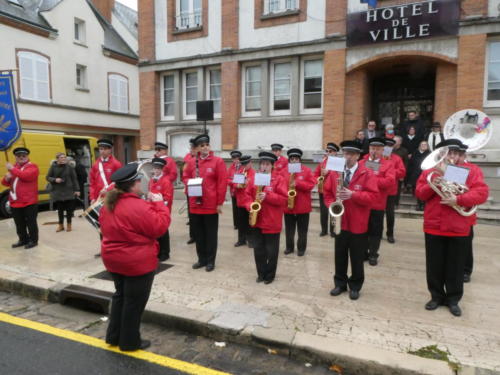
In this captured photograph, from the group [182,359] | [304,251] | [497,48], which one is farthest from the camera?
[497,48]

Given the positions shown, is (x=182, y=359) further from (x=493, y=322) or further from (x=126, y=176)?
(x=493, y=322)

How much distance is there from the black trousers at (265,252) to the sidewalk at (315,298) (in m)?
0.18

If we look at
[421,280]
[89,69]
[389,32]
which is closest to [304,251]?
[421,280]

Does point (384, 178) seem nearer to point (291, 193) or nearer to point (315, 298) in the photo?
point (291, 193)

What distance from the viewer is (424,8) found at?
1070 cm

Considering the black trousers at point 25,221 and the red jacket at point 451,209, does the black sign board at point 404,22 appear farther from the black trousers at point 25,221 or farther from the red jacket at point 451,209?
the black trousers at point 25,221

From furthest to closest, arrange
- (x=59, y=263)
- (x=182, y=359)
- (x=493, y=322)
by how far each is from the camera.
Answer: (x=59, y=263)
(x=493, y=322)
(x=182, y=359)

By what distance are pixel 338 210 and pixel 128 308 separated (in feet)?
8.64

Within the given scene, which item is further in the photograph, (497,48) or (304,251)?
(497,48)

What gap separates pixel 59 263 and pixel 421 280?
228 inches

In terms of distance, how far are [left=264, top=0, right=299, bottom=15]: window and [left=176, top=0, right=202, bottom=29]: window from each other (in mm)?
2793

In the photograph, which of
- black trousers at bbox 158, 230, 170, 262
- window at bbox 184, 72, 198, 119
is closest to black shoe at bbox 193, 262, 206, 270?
black trousers at bbox 158, 230, 170, 262

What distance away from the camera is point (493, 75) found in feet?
35.0

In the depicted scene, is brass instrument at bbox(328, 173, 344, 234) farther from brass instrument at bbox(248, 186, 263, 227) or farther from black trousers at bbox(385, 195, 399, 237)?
black trousers at bbox(385, 195, 399, 237)
